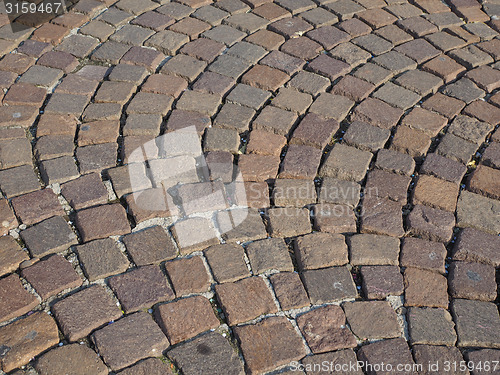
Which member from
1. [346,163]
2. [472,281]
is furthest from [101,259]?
[472,281]

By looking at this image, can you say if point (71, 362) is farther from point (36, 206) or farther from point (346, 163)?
point (346, 163)

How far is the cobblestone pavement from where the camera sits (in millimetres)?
2441

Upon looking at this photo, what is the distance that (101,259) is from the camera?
2.70 meters

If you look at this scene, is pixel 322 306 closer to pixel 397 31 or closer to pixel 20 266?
pixel 20 266

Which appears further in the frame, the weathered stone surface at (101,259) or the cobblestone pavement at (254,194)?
the weathered stone surface at (101,259)

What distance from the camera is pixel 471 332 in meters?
2.53

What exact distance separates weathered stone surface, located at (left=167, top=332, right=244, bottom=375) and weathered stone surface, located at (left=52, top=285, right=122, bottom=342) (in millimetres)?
382

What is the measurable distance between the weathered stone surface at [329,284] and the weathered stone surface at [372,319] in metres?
0.07

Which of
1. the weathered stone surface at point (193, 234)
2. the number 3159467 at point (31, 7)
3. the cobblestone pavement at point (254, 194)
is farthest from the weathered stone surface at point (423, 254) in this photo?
the number 3159467 at point (31, 7)

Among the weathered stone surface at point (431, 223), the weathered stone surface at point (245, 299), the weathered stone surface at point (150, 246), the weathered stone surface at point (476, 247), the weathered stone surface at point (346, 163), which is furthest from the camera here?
the weathered stone surface at point (346, 163)

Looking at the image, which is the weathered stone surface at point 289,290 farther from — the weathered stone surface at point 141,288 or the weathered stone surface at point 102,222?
the weathered stone surface at point 102,222

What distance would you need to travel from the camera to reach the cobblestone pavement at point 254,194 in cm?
244

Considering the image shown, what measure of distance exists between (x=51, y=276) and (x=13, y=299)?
20 centimetres

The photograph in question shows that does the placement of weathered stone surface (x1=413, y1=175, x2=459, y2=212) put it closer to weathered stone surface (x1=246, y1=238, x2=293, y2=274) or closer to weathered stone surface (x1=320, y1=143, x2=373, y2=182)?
weathered stone surface (x1=320, y1=143, x2=373, y2=182)
